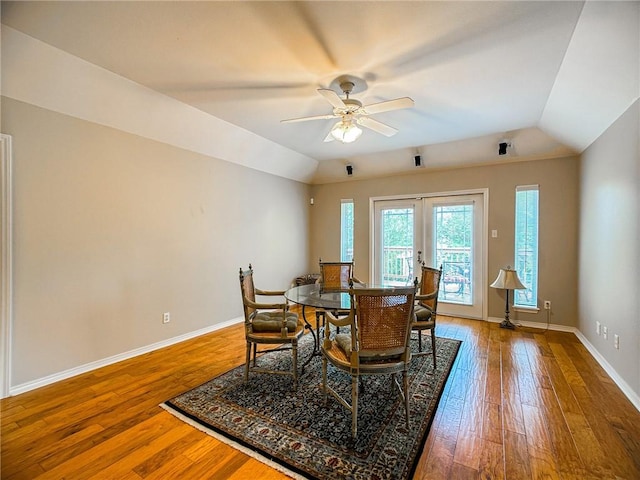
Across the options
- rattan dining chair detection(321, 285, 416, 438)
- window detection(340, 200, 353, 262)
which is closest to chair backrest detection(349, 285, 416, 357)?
rattan dining chair detection(321, 285, 416, 438)

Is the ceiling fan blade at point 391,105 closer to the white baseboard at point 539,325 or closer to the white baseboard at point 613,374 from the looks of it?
the white baseboard at point 613,374

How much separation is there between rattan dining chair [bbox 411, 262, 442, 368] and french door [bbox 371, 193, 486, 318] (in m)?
1.73

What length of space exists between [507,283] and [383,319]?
314 centimetres

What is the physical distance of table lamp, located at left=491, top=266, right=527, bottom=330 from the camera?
4.18 meters

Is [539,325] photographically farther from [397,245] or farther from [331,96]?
[331,96]

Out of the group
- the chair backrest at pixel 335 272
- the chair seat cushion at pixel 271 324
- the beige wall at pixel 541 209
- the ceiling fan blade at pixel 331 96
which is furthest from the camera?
the beige wall at pixel 541 209

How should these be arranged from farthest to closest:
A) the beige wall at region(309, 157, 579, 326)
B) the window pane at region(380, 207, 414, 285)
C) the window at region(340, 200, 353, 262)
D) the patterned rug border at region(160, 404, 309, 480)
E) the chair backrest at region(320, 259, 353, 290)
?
the window at region(340, 200, 353, 262) < the window pane at region(380, 207, 414, 285) < the beige wall at region(309, 157, 579, 326) < the chair backrest at region(320, 259, 353, 290) < the patterned rug border at region(160, 404, 309, 480)

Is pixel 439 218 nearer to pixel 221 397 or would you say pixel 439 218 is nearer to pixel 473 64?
pixel 473 64

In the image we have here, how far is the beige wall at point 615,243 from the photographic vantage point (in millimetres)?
2426

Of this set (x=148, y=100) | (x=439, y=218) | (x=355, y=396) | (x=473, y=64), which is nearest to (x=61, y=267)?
(x=148, y=100)

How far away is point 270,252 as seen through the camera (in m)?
5.20

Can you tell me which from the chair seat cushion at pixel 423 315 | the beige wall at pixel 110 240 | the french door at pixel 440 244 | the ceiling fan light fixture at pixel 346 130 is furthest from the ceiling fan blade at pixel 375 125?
the french door at pixel 440 244

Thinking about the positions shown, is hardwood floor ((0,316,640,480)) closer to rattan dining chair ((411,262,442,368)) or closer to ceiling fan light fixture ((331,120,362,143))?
rattan dining chair ((411,262,442,368))

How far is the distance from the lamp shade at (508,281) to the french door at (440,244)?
351mm
